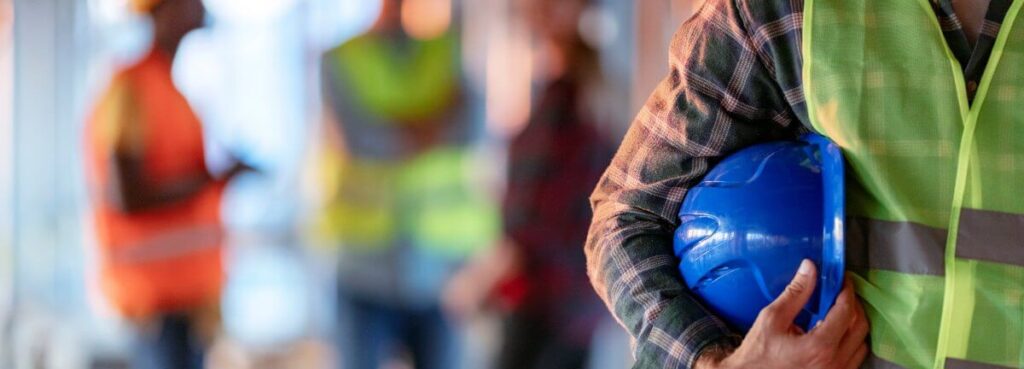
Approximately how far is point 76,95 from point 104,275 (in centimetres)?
58

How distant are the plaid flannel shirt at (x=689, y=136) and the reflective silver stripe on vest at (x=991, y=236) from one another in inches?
5.4

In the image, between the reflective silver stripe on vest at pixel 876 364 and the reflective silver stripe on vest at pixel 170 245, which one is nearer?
the reflective silver stripe on vest at pixel 876 364

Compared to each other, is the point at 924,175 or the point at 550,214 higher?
the point at 924,175

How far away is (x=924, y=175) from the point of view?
94 centimetres

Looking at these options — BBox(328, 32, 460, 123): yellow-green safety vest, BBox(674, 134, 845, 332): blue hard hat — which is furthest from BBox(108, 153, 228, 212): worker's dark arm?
BBox(674, 134, 845, 332): blue hard hat

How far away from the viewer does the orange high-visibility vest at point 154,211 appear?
325 cm

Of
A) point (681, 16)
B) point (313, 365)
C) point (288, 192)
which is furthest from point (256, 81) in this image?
point (681, 16)

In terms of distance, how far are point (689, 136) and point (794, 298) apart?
0.63 ft

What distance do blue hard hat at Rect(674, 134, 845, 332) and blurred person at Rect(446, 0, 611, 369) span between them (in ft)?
6.68

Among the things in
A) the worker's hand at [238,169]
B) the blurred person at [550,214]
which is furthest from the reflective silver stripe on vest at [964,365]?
the worker's hand at [238,169]

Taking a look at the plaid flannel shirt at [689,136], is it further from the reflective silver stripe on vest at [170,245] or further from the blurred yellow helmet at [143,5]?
the blurred yellow helmet at [143,5]

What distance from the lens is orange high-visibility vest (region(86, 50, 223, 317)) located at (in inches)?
128

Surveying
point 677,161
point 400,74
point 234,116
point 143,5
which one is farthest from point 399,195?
point 677,161

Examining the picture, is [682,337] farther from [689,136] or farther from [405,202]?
[405,202]
